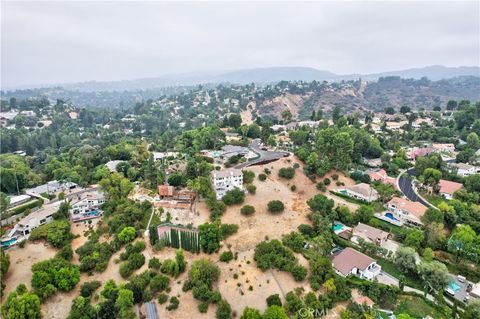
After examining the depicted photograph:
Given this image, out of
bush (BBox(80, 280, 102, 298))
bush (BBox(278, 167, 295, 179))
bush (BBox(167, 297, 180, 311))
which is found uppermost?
bush (BBox(278, 167, 295, 179))

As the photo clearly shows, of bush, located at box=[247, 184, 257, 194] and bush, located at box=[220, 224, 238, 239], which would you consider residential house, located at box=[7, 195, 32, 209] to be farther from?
bush, located at box=[247, 184, 257, 194]

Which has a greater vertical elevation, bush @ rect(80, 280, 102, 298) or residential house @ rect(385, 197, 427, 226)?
residential house @ rect(385, 197, 427, 226)

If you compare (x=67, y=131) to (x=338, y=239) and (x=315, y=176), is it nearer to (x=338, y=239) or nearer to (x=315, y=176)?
(x=315, y=176)

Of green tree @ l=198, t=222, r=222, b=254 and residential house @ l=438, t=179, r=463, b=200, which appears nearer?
green tree @ l=198, t=222, r=222, b=254

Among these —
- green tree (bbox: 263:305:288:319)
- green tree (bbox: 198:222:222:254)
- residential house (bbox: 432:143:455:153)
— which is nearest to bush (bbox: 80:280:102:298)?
green tree (bbox: 198:222:222:254)

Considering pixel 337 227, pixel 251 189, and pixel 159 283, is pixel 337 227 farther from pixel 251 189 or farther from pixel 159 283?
pixel 159 283

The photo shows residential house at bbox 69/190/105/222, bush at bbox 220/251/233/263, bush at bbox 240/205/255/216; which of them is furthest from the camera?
residential house at bbox 69/190/105/222
